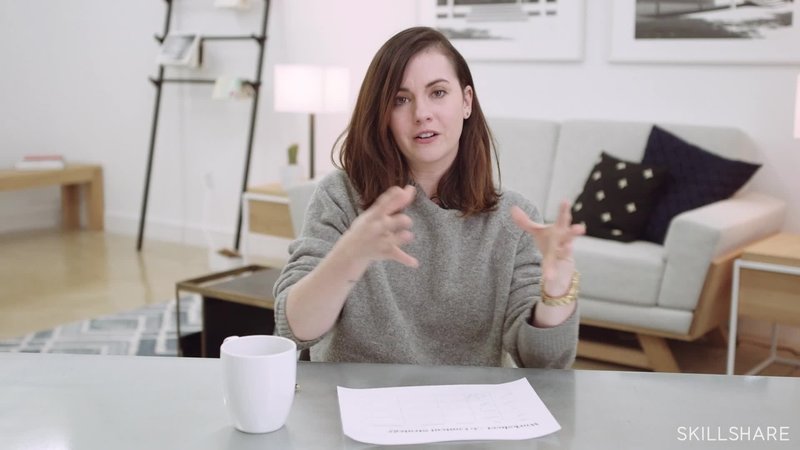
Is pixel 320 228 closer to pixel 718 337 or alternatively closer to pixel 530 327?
pixel 530 327

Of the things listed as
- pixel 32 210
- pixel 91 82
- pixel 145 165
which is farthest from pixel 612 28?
pixel 32 210

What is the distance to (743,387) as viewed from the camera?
123cm

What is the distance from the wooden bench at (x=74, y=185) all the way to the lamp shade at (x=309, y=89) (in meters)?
2.03

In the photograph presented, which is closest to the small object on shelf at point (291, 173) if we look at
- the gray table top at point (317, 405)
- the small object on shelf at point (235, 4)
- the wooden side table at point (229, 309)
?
the small object on shelf at point (235, 4)

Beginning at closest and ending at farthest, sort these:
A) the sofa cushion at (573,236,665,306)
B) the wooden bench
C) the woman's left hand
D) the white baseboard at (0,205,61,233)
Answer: the woman's left hand
the sofa cushion at (573,236,665,306)
the wooden bench
the white baseboard at (0,205,61,233)

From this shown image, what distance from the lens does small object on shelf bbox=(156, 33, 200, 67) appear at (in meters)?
5.37

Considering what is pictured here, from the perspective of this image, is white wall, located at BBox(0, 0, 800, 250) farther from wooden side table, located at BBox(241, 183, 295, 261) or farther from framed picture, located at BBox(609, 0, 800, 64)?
wooden side table, located at BBox(241, 183, 295, 261)

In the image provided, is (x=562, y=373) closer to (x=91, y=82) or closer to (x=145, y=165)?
(x=145, y=165)

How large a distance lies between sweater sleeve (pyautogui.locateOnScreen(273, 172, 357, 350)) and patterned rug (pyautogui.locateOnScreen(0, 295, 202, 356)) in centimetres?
211

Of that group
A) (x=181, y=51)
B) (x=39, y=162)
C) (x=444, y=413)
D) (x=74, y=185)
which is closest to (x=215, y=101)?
(x=181, y=51)

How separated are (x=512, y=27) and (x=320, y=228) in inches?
120

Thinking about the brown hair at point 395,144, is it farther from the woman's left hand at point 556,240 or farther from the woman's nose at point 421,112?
the woman's left hand at point 556,240

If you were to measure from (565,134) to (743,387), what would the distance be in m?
2.89

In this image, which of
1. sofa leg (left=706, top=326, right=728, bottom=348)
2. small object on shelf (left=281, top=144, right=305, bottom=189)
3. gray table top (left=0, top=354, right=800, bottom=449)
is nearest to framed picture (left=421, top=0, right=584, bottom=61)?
small object on shelf (left=281, top=144, right=305, bottom=189)
